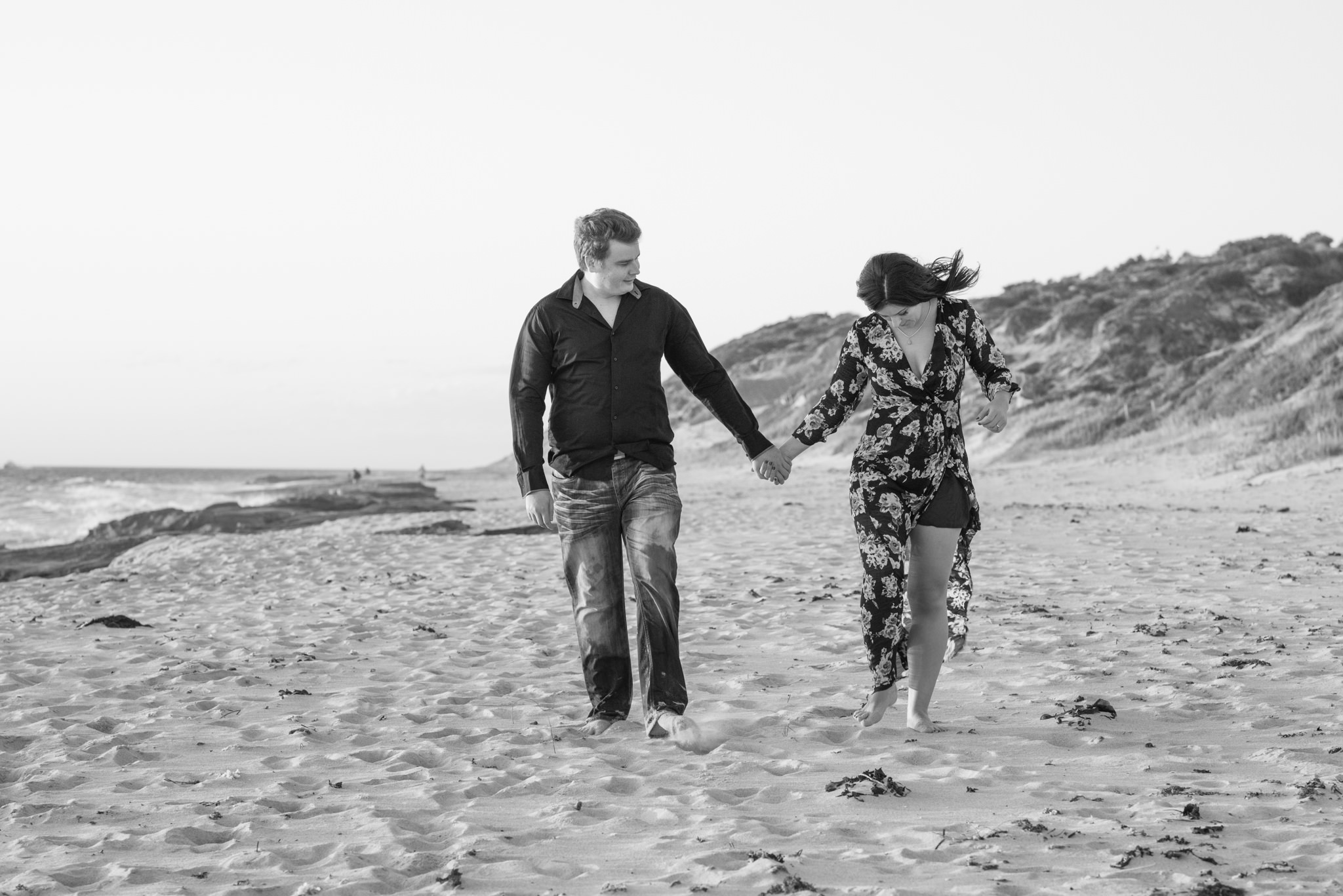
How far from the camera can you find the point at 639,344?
16.7ft

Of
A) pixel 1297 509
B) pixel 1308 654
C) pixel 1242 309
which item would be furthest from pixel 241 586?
pixel 1242 309

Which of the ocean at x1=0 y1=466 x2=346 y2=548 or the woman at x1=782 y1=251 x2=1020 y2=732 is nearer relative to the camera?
the woman at x1=782 y1=251 x2=1020 y2=732

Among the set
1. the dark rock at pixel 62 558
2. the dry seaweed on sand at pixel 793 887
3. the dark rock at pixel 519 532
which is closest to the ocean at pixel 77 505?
the dark rock at pixel 62 558

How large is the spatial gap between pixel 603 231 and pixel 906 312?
4.13ft

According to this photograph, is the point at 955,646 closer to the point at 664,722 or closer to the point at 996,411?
the point at 996,411

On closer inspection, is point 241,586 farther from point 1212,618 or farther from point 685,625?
point 1212,618

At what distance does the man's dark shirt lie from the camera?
5.06m

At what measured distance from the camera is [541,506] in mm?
5148

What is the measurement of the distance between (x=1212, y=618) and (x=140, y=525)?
20498 millimetres

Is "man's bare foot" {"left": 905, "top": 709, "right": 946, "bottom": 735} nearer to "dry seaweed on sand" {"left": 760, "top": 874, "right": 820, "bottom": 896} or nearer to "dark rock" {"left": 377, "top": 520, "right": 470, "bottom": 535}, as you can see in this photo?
"dry seaweed on sand" {"left": 760, "top": 874, "right": 820, "bottom": 896}

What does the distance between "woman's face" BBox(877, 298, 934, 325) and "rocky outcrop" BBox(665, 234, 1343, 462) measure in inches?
725

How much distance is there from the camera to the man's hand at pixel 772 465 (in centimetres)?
536

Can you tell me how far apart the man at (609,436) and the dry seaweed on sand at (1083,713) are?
1.61 m

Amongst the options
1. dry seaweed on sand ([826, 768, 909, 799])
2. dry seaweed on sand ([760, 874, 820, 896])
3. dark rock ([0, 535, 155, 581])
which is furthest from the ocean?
dry seaweed on sand ([760, 874, 820, 896])
